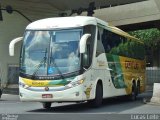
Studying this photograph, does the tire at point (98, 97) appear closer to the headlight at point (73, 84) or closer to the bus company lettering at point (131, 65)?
the headlight at point (73, 84)

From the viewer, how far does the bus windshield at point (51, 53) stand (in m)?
17.7

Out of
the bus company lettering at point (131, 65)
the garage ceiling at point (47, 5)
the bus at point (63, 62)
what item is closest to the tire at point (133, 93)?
the bus company lettering at point (131, 65)

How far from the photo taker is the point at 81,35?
18125mm

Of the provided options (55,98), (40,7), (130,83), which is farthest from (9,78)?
(55,98)

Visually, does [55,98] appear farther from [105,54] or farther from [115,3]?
[115,3]

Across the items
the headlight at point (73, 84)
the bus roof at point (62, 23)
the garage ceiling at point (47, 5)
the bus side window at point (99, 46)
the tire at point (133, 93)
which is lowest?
the tire at point (133, 93)

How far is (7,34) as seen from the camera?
40781mm

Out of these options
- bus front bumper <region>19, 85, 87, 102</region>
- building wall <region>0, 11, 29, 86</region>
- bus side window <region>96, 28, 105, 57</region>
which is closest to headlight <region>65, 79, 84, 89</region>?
bus front bumper <region>19, 85, 87, 102</region>

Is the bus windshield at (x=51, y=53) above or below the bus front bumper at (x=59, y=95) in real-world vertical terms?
above

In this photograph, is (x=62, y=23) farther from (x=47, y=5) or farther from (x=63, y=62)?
(x=47, y=5)

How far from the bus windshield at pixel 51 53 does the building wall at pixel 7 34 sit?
21.9 metres

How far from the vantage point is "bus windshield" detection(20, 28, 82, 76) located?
17688 millimetres

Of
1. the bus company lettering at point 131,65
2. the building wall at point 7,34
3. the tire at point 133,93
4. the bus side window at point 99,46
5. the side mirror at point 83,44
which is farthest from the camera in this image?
the building wall at point 7,34

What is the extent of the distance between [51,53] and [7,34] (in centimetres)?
2343
